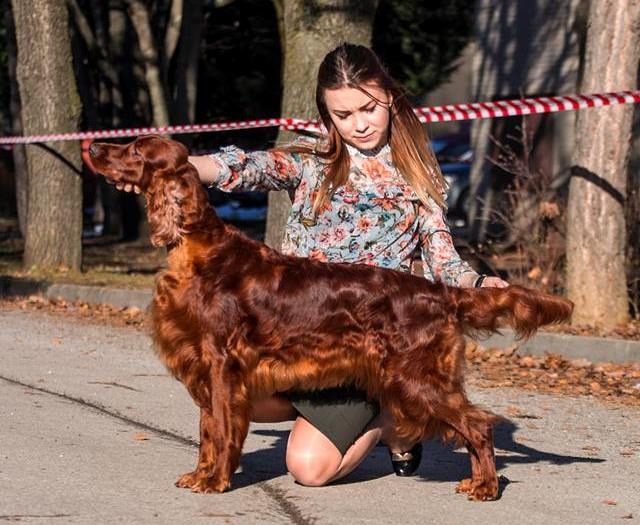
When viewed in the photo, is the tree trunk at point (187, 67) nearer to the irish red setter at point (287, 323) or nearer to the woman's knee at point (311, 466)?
the woman's knee at point (311, 466)

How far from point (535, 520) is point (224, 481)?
122 centimetres

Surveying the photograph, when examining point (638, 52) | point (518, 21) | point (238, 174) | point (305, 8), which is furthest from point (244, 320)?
point (518, 21)

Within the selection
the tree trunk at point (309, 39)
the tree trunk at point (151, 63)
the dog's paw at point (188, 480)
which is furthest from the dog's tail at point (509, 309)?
the tree trunk at point (151, 63)

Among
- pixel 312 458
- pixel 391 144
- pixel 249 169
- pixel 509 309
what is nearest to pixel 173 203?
pixel 249 169

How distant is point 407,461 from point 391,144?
1.38 meters

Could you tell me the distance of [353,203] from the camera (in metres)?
5.92

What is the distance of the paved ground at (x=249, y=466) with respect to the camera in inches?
213

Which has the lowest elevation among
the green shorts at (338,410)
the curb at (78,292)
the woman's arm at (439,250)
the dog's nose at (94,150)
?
the curb at (78,292)

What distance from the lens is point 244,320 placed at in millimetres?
5352

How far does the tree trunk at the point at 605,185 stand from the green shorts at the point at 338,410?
4.99 meters

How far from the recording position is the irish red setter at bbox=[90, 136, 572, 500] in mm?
5324

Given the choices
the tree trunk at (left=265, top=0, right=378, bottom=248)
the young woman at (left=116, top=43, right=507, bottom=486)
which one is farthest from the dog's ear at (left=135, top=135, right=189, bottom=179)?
the tree trunk at (left=265, top=0, right=378, bottom=248)

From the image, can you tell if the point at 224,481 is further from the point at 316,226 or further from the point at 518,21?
the point at 518,21

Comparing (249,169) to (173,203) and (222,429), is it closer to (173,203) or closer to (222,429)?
(173,203)
